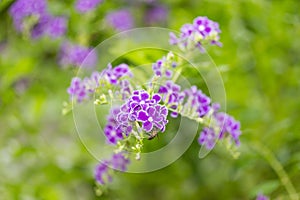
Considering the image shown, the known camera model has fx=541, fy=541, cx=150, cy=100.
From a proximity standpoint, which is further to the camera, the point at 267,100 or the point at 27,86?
the point at 267,100

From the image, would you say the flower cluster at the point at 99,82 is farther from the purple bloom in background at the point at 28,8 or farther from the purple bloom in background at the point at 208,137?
the purple bloom in background at the point at 28,8

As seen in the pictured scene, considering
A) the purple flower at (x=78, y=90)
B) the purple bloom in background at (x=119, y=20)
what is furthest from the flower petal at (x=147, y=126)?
the purple bloom in background at (x=119, y=20)

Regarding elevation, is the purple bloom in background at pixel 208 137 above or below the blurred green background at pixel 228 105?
below

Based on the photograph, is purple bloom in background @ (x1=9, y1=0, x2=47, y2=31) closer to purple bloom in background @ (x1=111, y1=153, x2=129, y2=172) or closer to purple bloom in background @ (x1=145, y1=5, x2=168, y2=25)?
purple bloom in background @ (x1=111, y1=153, x2=129, y2=172)

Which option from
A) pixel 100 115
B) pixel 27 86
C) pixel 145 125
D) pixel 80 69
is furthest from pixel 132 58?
pixel 27 86

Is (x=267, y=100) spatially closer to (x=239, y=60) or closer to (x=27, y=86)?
(x=239, y=60)

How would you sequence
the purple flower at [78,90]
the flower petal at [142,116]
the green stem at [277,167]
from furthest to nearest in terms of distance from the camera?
the green stem at [277,167], the purple flower at [78,90], the flower petal at [142,116]

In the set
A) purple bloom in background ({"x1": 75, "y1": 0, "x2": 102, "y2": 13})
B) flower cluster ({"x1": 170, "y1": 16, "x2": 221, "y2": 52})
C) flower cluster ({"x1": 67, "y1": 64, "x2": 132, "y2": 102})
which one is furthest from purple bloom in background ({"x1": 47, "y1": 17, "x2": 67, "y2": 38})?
flower cluster ({"x1": 170, "y1": 16, "x2": 221, "y2": 52})
